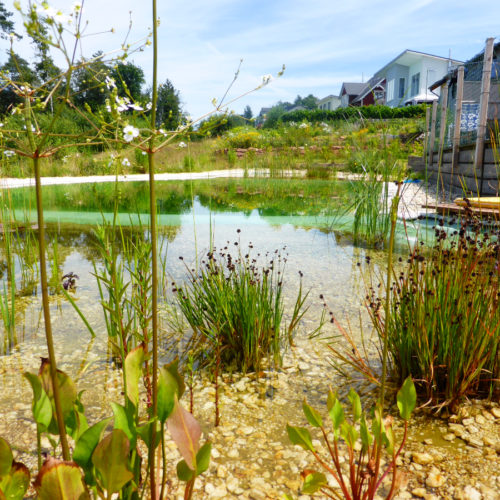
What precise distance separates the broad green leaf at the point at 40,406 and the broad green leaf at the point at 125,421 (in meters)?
0.13

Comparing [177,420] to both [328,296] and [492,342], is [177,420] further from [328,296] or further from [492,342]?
→ [328,296]

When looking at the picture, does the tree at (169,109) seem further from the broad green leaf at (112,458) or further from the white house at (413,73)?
the white house at (413,73)

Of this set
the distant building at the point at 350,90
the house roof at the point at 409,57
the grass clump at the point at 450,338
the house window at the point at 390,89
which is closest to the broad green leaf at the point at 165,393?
the grass clump at the point at 450,338

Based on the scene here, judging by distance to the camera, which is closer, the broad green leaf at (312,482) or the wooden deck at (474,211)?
the broad green leaf at (312,482)

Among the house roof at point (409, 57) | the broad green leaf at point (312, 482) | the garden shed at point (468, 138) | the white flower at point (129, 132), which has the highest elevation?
the house roof at point (409, 57)

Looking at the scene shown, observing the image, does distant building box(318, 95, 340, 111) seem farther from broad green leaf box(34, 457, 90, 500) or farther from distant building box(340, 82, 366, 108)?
broad green leaf box(34, 457, 90, 500)

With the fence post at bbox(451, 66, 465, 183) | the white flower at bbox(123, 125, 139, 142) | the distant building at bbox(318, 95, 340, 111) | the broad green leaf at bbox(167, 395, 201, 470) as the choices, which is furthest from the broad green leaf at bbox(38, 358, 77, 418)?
the distant building at bbox(318, 95, 340, 111)

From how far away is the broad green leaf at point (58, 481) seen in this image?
31.3 inches

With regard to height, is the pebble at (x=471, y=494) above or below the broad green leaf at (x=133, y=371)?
below

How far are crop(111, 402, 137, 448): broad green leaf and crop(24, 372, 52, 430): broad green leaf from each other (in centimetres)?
13

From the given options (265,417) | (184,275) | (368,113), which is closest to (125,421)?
(265,417)

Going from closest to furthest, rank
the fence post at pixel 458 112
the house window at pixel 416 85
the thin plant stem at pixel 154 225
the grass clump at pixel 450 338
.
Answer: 1. the thin plant stem at pixel 154 225
2. the grass clump at pixel 450 338
3. the fence post at pixel 458 112
4. the house window at pixel 416 85

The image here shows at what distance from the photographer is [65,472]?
804mm

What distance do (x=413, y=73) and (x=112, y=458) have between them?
Result: 3385 cm
